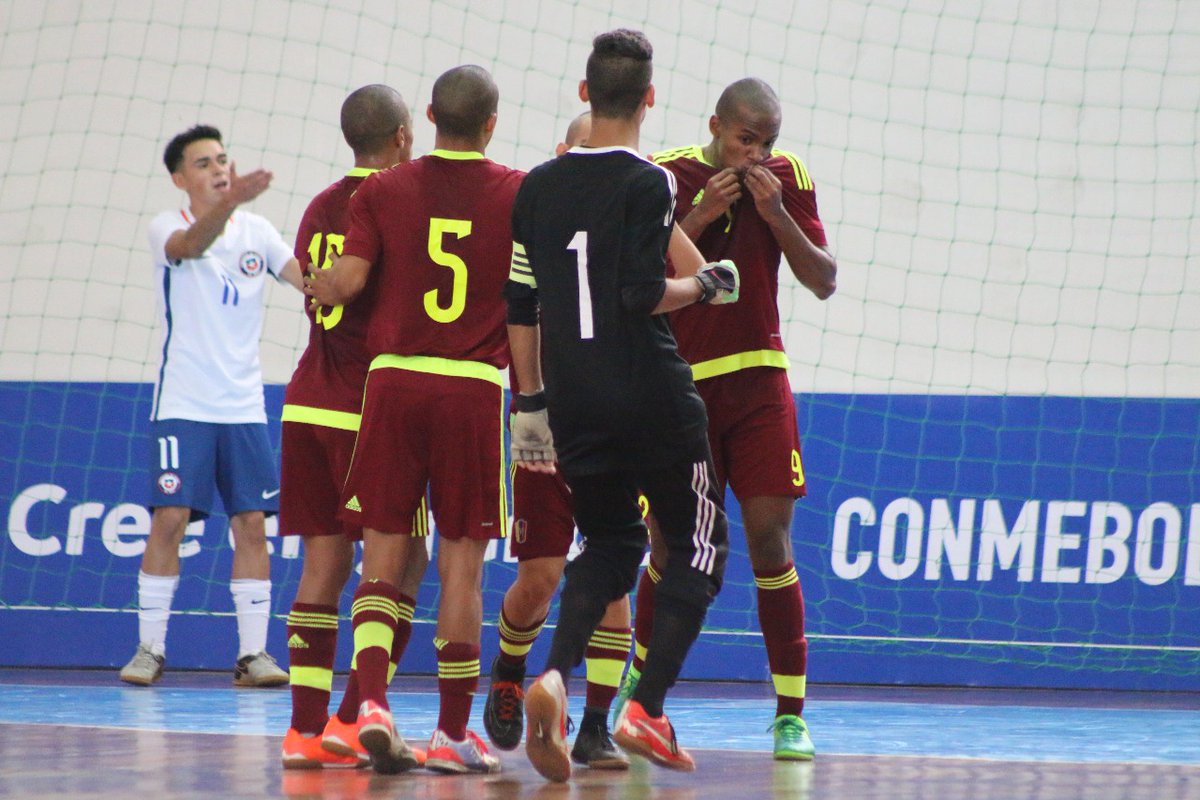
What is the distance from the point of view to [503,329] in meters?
4.25

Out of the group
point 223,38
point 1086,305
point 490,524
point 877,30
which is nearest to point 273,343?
point 223,38

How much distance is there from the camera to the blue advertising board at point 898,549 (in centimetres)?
714

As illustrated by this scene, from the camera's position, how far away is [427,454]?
4.19 meters

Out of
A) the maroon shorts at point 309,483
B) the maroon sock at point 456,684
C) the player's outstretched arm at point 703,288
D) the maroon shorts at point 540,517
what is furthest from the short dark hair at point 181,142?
the player's outstretched arm at point 703,288

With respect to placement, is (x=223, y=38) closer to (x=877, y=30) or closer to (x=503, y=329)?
(x=877, y=30)

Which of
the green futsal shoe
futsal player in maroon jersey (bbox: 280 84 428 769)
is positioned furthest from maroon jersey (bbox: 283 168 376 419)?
the green futsal shoe

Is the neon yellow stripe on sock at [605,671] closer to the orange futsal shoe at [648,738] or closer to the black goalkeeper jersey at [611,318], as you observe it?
the orange futsal shoe at [648,738]

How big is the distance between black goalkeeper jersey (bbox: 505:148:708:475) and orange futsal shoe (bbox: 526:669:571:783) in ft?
1.83

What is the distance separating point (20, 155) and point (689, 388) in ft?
22.3

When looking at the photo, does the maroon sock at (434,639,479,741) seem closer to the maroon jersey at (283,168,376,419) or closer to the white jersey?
the maroon jersey at (283,168,376,419)

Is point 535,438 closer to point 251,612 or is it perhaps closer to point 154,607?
point 251,612

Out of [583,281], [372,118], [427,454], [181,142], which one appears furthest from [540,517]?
[181,142]

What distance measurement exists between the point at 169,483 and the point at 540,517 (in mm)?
2857

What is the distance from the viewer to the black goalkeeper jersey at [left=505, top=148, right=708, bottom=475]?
12.6 ft
